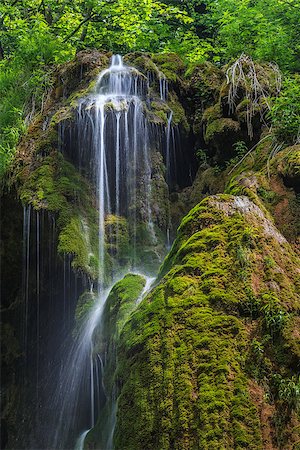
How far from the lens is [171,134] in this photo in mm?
9062

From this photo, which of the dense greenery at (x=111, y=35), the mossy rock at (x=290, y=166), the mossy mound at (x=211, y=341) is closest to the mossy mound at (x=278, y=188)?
the mossy rock at (x=290, y=166)

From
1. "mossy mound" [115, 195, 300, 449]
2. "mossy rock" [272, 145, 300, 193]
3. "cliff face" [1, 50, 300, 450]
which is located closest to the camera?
"mossy mound" [115, 195, 300, 449]

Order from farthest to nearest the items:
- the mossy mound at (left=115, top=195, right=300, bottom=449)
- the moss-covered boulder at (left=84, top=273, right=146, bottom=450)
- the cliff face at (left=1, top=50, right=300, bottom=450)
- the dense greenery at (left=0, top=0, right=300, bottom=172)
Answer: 1. the dense greenery at (left=0, top=0, right=300, bottom=172)
2. the moss-covered boulder at (left=84, top=273, right=146, bottom=450)
3. the cliff face at (left=1, top=50, right=300, bottom=450)
4. the mossy mound at (left=115, top=195, right=300, bottom=449)

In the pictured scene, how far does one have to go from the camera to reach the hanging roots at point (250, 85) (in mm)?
8195

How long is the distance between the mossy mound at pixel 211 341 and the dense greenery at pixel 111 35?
158 inches

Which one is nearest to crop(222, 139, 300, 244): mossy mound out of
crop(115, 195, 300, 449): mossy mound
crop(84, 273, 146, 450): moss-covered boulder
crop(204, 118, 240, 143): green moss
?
crop(115, 195, 300, 449): mossy mound

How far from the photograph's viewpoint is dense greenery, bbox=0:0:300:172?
400 inches

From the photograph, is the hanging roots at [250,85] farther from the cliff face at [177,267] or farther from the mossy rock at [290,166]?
the mossy rock at [290,166]

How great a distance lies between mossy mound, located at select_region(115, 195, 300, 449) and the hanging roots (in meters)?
3.76

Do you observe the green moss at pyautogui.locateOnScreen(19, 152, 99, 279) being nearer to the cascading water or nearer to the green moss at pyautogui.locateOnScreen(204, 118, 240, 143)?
the cascading water

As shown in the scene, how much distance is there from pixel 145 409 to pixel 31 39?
33.3 feet

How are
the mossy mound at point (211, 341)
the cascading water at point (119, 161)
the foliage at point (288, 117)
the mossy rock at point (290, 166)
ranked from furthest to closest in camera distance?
1. the cascading water at point (119, 161)
2. the foliage at point (288, 117)
3. the mossy rock at point (290, 166)
4. the mossy mound at point (211, 341)

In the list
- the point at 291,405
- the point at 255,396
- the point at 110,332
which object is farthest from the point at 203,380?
the point at 110,332

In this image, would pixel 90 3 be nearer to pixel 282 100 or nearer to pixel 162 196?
pixel 162 196
